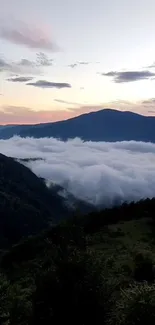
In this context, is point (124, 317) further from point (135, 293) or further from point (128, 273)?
point (128, 273)

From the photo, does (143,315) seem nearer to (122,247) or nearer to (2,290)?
(2,290)

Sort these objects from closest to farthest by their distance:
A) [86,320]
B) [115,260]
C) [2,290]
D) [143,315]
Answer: [143,315], [86,320], [2,290], [115,260]

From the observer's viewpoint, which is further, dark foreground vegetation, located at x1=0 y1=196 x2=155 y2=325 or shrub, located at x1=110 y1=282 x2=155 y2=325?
dark foreground vegetation, located at x1=0 y1=196 x2=155 y2=325

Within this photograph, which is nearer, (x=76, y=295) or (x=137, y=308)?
(x=137, y=308)

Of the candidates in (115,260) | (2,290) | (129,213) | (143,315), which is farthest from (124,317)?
(129,213)

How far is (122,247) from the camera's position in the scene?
7400cm

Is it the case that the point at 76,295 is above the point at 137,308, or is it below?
below

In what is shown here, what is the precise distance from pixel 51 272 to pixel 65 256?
1710 millimetres

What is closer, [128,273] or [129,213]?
[128,273]

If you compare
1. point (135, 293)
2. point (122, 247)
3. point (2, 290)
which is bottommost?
point (122, 247)

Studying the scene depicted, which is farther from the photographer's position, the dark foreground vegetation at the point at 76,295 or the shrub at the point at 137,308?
the dark foreground vegetation at the point at 76,295

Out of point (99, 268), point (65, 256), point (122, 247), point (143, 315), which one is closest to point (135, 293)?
point (143, 315)

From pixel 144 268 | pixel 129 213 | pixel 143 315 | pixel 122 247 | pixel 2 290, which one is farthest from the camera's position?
pixel 129 213

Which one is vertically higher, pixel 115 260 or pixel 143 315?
pixel 143 315
